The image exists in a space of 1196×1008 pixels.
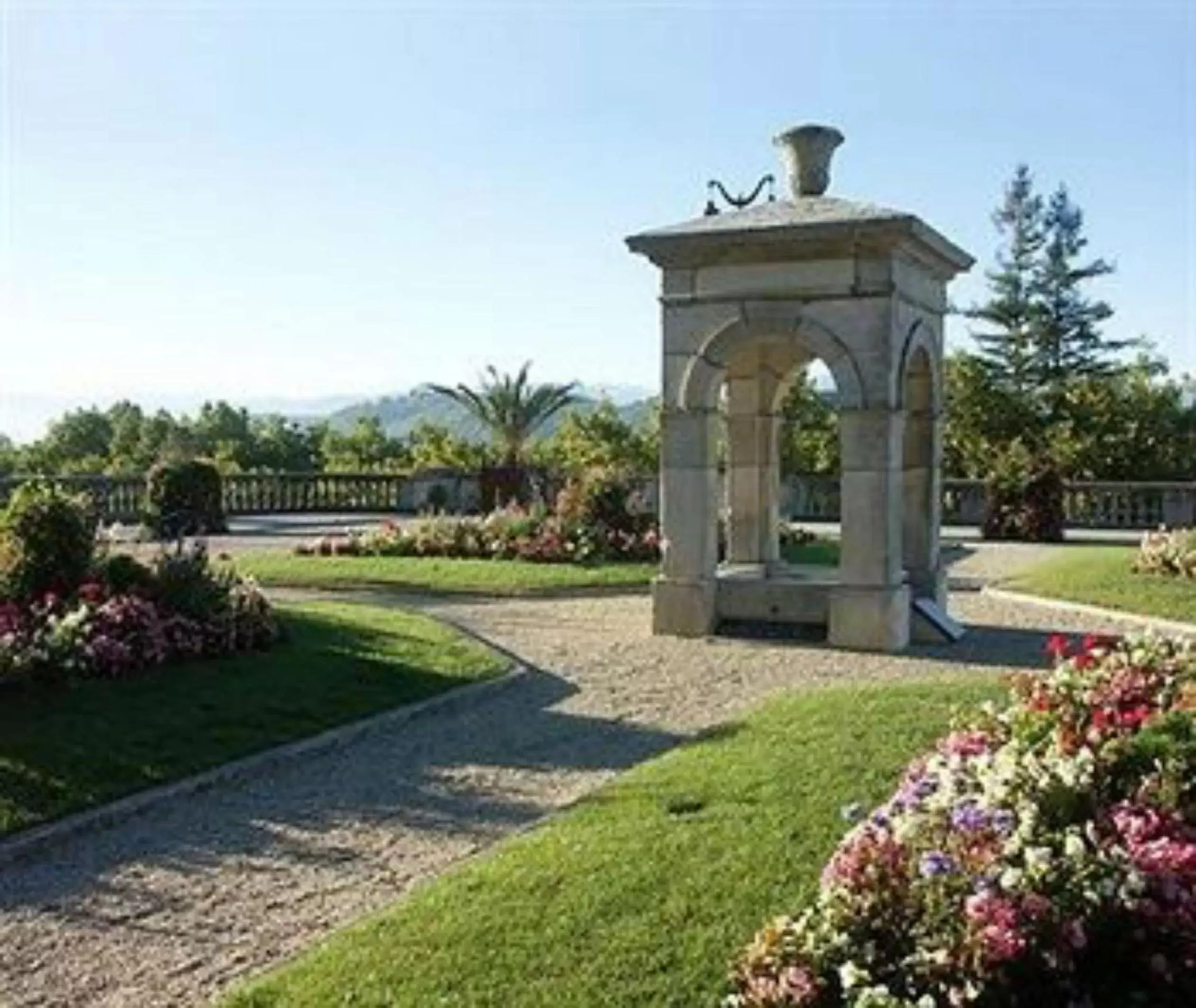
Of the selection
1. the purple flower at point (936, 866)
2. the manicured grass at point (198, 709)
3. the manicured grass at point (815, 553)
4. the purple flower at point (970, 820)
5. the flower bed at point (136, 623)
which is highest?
the manicured grass at point (815, 553)

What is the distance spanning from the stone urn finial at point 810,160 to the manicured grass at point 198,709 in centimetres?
578

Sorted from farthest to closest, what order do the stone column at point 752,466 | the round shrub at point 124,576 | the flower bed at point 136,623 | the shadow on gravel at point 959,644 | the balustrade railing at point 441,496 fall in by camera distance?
the balustrade railing at point 441,496 < the stone column at point 752,466 < the shadow on gravel at point 959,644 < the round shrub at point 124,576 < the flower bed at point 136,623

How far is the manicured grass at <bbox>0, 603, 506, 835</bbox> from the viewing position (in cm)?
769

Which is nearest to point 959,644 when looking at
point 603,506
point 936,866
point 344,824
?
point 344,824

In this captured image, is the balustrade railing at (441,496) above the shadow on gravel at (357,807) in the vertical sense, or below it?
above

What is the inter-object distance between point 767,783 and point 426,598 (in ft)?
32.6

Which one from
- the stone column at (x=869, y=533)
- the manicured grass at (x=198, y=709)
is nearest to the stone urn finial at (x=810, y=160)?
the stone column at (x=869, y=533)

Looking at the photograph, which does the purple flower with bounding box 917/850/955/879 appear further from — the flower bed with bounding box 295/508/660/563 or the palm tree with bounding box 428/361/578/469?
the palm tree with bounding box 428/361/578/469

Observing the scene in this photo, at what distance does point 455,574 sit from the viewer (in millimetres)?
18172

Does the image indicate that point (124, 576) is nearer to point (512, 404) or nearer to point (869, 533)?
point (869, 533)

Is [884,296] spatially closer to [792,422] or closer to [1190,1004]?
[1190,1004]

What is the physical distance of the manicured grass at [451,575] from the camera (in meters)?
17.4

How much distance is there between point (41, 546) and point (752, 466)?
25.6 feet

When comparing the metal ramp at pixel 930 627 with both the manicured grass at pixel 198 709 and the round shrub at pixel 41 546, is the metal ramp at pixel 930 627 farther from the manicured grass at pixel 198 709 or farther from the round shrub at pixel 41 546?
the round shrub at pixel 41 546
